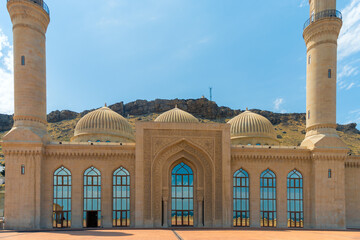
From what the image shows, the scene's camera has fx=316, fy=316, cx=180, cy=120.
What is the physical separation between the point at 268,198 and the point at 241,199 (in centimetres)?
213

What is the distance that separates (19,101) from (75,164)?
607cm

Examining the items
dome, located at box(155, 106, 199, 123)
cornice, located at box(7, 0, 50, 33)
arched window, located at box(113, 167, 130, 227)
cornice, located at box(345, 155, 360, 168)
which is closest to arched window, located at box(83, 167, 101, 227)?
arched window, located at box(113, 167, 130, 227)

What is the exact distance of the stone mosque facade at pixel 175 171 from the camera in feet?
74.3

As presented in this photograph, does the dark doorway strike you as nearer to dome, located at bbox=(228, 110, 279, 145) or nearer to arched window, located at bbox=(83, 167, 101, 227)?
arched window, located at bbox=(83, 167, 101, 227)

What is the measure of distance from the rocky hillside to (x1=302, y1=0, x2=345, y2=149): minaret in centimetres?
4282

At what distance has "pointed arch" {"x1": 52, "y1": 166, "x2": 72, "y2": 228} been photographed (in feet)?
74.9

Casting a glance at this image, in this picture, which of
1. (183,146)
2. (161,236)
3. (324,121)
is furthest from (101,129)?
(324,121)

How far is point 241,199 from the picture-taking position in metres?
24.4

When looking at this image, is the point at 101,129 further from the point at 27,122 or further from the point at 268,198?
the point at 268,198

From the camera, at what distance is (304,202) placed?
24.5 meters

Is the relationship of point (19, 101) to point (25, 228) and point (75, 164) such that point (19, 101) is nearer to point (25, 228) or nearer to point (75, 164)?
point (75, 164)

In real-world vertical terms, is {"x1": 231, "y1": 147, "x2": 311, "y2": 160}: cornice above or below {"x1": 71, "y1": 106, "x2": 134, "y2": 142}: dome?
below

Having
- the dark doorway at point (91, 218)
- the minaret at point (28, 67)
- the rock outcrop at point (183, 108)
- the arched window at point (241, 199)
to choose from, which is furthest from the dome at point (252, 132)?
the rock outcrop at point (183, 108)

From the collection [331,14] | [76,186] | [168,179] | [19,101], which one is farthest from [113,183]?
[331,14]
